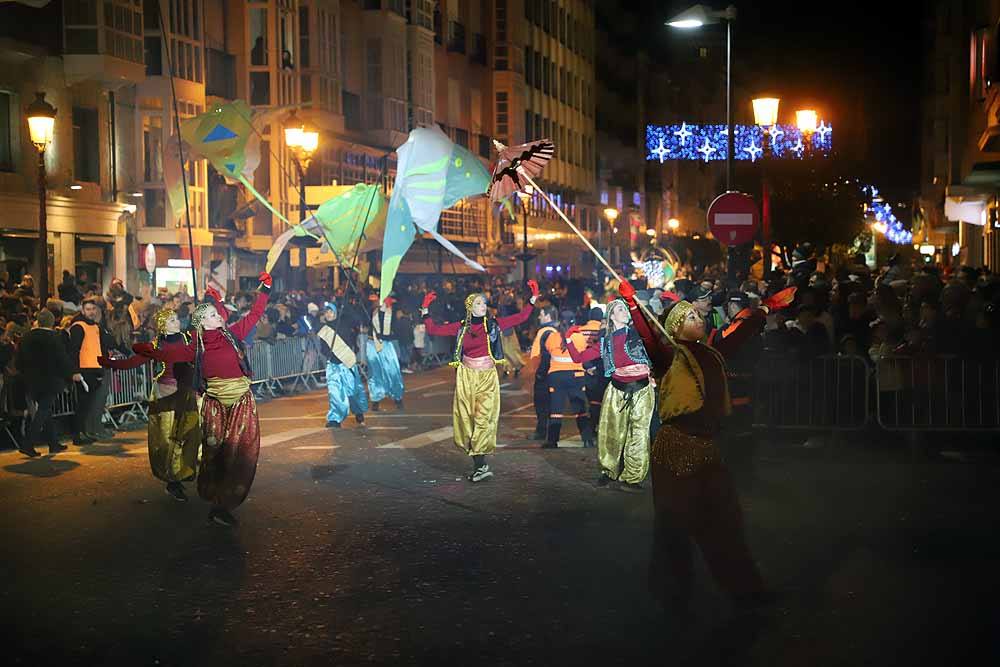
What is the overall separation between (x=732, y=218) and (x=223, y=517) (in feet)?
32.4

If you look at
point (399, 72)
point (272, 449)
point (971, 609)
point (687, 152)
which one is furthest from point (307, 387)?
point (687, 152)

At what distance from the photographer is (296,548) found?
9523 millimetres

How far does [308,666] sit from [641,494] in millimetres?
5624

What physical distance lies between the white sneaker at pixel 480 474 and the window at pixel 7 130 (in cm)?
1804

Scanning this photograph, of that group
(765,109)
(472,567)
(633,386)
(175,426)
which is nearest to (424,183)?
(633,386)

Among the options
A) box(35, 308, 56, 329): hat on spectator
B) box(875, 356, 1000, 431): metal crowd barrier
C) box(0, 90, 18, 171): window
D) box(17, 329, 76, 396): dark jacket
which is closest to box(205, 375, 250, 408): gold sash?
box(17, 329, 76, 396): dark jacket

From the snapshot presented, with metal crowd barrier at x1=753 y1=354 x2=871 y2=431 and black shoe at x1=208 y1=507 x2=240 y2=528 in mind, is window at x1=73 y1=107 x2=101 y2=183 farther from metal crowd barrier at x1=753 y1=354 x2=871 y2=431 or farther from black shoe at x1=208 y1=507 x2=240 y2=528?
black shoe at x1=208 y1=507 x2=240 y2=528

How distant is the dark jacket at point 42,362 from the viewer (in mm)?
14734

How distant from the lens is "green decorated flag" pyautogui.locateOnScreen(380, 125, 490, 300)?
18109 mm

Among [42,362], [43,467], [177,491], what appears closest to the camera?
[177,491]

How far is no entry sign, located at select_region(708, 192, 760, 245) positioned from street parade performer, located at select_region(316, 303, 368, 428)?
511 cm

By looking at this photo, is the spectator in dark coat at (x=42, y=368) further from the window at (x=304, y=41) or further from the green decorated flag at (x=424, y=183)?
the window at (x=304, y=41)

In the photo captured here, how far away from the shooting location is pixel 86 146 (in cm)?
3050

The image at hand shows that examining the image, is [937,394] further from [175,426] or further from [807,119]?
[807,119]
